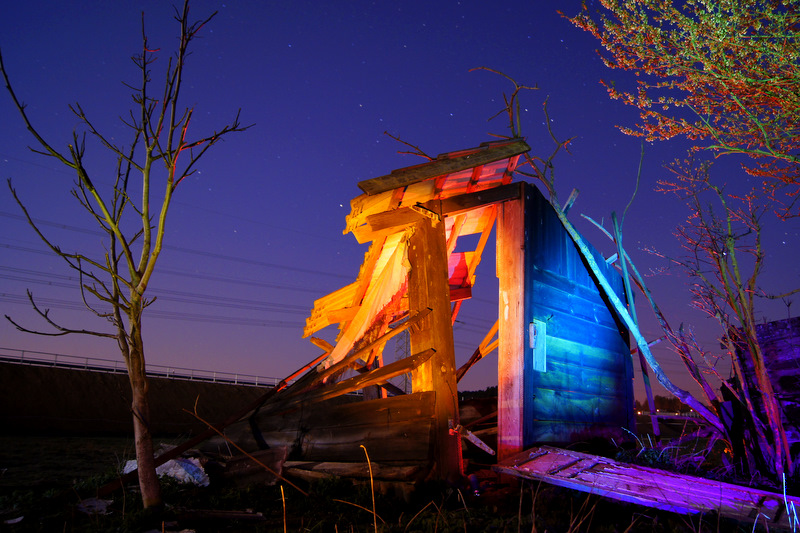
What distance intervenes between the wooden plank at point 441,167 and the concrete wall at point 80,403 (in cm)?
1850

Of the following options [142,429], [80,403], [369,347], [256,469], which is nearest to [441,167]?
[369,347]

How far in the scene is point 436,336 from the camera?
5820 mm

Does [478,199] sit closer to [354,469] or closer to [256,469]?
[354,469]

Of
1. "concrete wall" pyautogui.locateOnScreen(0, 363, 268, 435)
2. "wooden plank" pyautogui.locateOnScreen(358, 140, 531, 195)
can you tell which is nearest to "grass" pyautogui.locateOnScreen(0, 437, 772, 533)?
"wooden plank" pyautogui.locateOnScreen(358, 140, 531, 195)

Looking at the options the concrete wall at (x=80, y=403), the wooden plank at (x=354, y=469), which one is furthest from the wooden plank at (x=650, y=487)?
the concrete wall at (x=80, y=403)

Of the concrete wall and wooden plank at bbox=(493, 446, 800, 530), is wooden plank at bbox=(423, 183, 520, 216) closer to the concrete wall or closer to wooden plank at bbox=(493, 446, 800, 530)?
wooden plank at bbox=(493, 446, 800, 530)

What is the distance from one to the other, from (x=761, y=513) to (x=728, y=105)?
17.4 ft

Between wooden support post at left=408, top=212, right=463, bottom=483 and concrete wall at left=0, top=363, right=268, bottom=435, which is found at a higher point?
wooden support post at left=408, top=212, right=463, bottom=483

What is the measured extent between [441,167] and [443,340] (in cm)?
232

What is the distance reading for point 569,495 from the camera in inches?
194

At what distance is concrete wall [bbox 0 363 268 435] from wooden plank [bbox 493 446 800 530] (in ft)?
64.1

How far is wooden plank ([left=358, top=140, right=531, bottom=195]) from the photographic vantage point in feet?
19.3

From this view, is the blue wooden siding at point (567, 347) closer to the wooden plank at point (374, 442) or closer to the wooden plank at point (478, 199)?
the wooden plank at point (478, 199)

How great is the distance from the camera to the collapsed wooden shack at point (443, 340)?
5535 mm
